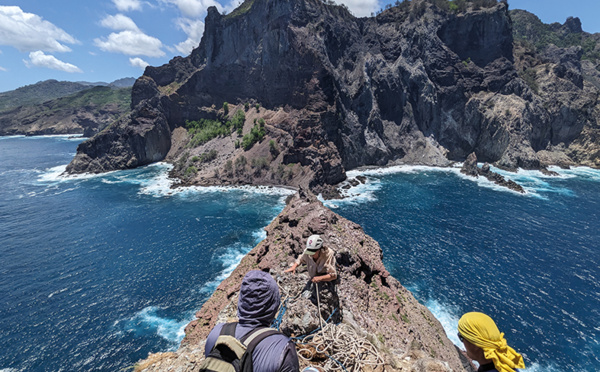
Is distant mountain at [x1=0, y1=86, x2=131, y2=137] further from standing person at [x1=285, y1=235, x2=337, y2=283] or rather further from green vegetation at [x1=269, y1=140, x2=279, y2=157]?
standing person at [x1=285, y1=235, x2=337, y2=283]

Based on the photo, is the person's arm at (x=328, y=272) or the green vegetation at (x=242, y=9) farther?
the green vegetation at (x=242, y=9)

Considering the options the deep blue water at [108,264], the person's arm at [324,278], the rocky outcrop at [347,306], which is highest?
the person's arm at [324,278]

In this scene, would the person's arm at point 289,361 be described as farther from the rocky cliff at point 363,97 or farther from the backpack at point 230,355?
the rocky cliff at point 363,97

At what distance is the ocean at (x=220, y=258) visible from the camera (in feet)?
81.9

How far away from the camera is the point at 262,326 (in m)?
4.28

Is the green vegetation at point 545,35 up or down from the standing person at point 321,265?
up

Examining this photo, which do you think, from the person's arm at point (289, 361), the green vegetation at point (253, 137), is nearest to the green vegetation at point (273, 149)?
the green vegetation at point (253, 137)

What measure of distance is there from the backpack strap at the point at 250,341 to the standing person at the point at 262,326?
0.06 metres

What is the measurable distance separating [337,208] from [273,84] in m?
56.3

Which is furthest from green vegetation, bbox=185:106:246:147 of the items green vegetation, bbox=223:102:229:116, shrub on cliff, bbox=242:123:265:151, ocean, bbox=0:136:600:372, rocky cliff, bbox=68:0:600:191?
ocean, bbox=0:136:600:372

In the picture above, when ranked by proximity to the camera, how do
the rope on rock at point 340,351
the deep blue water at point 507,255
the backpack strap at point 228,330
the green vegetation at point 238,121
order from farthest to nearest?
the green vegetation at point 238,121 → the deep blue water at point 507,255 → the rope on rock at point 340,351 → the backpack strap at point 228,330

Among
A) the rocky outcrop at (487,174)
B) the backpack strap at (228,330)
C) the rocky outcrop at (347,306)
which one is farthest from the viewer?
the rocky outcrop at (487,174)

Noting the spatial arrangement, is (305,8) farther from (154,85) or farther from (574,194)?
(574,194)

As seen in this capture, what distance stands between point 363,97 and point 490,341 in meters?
92.1
